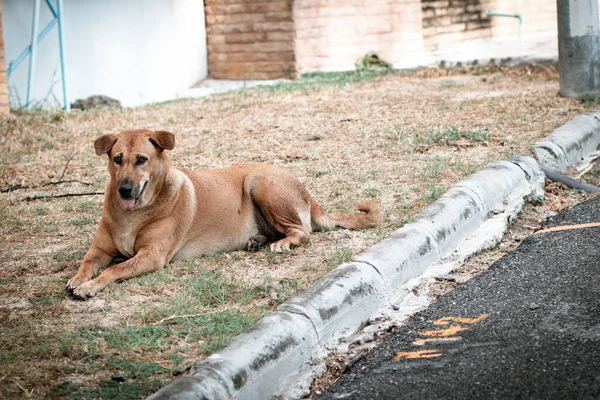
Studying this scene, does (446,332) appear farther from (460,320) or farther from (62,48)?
(62,48)

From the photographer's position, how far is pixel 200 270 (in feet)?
18.3

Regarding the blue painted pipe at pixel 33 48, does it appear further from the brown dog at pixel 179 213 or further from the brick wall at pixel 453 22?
the brick wall at pixel 453 22

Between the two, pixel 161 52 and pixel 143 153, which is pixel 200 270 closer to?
pixel 143 153

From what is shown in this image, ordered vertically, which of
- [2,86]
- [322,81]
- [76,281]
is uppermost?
[2,86]

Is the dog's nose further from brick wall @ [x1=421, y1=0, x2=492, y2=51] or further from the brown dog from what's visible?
brick wall @ [x1=421, y1=0, x2=492, y2=51]

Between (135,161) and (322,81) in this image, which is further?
(322,81)

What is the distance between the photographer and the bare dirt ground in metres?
4.27

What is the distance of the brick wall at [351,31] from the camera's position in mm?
14844

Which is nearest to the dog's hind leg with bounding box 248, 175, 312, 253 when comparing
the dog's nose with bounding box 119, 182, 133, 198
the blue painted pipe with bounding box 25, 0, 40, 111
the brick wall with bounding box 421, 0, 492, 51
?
the dog's nose with bounding box 119, 182, 133, 198

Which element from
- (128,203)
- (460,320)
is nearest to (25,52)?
(128,203)

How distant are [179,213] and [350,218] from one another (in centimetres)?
123

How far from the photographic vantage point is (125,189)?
17.8 feet

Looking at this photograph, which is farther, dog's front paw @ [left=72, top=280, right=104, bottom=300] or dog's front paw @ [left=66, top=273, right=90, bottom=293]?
A: dog's front paw @ [left=66, top=273, right=90, bottom=293]

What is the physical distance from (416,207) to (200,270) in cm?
186
